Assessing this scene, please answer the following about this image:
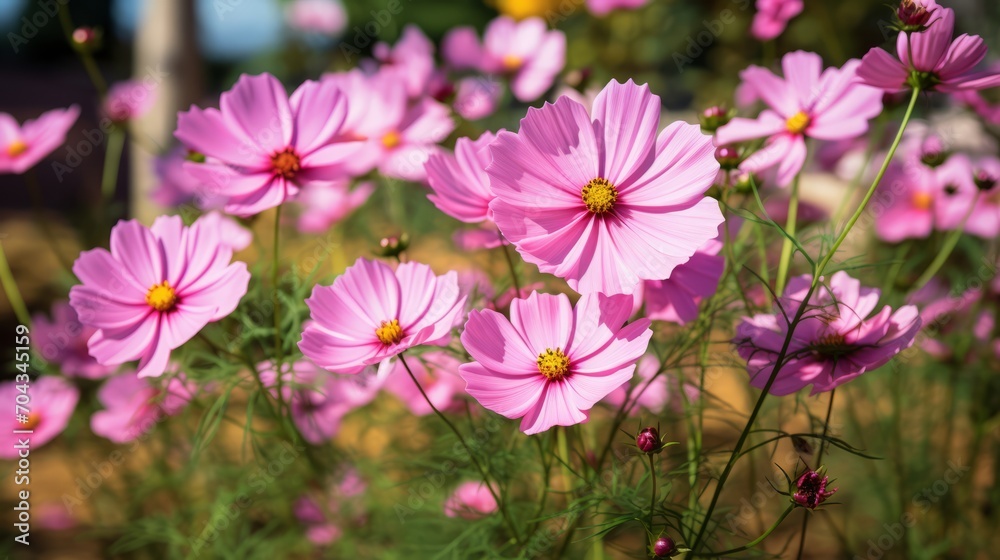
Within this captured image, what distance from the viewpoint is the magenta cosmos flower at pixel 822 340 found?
0.56 meters

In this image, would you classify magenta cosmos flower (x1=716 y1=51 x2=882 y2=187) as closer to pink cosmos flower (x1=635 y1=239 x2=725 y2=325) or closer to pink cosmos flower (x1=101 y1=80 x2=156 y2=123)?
pink cosmos flower (x1=635 y1=239 x2=725 y2=325)

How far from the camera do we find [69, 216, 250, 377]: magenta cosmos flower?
0.60 metres

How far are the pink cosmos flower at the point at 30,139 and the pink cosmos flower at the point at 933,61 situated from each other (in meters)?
0.80

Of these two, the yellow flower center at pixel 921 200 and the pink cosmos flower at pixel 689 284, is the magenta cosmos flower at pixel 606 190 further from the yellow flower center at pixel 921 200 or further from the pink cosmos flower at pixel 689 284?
the yellow flower center at pixel 921 200

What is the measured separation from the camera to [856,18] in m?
3.90

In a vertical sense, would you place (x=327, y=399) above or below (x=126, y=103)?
below

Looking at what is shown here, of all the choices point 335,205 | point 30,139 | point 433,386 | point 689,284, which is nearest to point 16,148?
point 30,139

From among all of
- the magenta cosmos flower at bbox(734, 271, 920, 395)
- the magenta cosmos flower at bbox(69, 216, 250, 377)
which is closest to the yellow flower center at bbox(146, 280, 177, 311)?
the magenta cosmos flower at bbox(69, 216, 250, 377)

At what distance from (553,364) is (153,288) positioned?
0.33 meters

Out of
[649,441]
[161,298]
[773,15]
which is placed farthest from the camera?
[773,15]

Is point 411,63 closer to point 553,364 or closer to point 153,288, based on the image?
point 153,288

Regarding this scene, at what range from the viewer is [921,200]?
1.18 meters

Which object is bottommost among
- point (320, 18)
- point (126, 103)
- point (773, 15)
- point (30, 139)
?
point (30, 139)

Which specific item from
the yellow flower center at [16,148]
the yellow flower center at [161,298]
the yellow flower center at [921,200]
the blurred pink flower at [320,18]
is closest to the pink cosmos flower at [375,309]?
the yellow flower center at [161,298]
